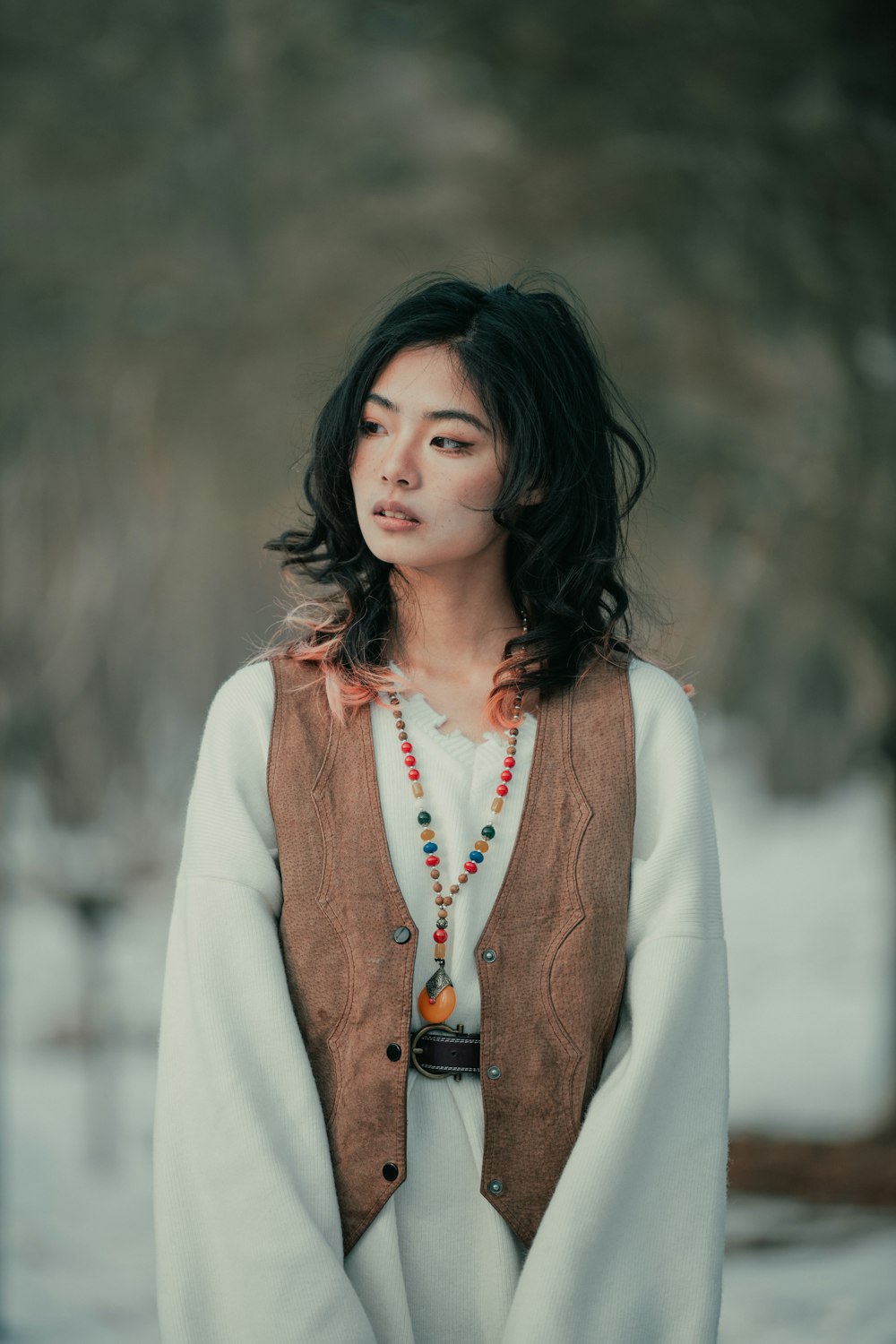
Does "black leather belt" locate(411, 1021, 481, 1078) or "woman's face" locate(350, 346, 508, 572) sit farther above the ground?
→ "woman's face" locate(350, 346, 508, 572)

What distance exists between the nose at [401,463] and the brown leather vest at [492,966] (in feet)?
0.89

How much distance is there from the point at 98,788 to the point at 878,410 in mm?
2607

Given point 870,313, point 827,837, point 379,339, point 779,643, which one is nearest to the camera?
point 379,339

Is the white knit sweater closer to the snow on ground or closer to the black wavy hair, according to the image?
the black wavy hair

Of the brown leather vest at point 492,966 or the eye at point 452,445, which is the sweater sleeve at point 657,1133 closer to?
the brown leather vest at point 492,966

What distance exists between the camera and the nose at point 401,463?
1405 millimetres

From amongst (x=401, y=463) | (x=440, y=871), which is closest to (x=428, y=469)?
(x=401, y=463)

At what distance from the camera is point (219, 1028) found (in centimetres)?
134

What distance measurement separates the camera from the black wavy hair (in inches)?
56.8

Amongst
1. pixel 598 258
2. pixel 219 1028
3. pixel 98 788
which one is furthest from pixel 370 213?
pixel 219 1028

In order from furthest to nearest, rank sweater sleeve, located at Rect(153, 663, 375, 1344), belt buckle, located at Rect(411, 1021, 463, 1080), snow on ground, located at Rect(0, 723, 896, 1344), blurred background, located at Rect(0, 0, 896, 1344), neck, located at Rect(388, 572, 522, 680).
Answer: blurred background, located at Rect(0, 0, 896, 1344)
snow on ground, located at Rect(0, 723, 896, 1344)
neck, located at Rect(388, 572, 522, 680)
belt buckle, located at Rect(411, 1021, 463, 1080)
sweater sleeve, located at Rect(153, 663, 375, 1344)

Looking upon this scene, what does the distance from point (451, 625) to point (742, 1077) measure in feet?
12.8

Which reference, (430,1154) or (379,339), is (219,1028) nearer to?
(430,1154)

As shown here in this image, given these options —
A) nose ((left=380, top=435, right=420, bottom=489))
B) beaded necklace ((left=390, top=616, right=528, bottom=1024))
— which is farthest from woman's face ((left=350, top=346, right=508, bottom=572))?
beaded necklace ((left=390, top=616, right=528, bottom=1024))
